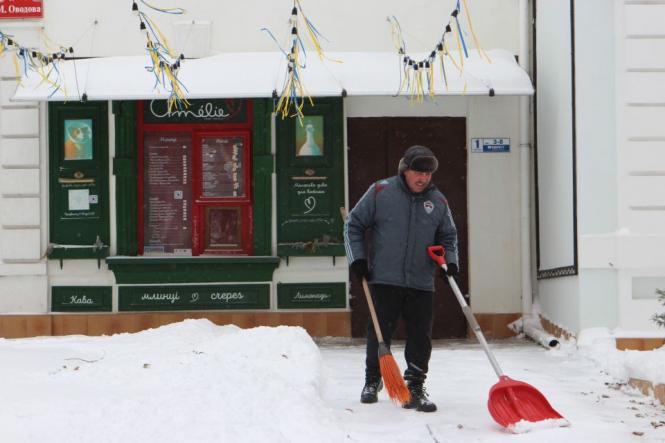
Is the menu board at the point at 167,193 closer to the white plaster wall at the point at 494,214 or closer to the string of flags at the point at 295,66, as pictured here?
the string of flags at the point at 295,66

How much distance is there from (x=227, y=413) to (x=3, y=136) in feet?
25.0

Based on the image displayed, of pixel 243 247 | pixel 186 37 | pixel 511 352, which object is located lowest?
pixel 511 352

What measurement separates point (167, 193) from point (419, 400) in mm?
6303

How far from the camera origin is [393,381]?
720cm

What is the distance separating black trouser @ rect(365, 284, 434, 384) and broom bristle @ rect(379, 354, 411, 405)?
177 mm

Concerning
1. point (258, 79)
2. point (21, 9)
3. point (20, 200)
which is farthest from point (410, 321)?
point (21, 9)

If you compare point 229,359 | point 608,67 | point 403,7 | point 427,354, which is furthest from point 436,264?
point 403,7

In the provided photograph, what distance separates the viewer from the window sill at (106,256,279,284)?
12625 millimetres

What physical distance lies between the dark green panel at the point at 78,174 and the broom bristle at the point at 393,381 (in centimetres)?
637

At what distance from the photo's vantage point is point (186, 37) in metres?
12.6

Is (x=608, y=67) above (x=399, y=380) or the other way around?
above

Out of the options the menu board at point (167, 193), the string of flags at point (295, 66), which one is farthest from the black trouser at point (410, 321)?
the menu board at point (167, 193)

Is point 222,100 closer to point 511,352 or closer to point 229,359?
point 511,352

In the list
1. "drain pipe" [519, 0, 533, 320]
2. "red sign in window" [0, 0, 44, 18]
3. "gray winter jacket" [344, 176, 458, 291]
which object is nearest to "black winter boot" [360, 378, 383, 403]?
"gray winter jacket" [344, 176, 458, 291]
